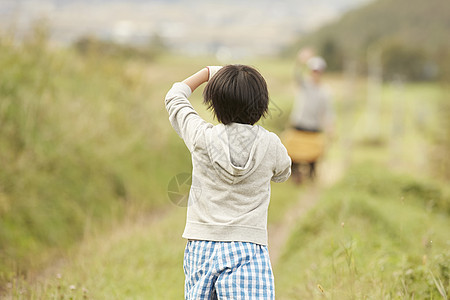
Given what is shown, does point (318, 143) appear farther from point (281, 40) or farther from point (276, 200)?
point (281, 40)

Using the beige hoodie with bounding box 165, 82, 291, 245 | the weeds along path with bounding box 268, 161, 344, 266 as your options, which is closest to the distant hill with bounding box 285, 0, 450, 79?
the weeds along path with bounding box 268, 161, 344, 266

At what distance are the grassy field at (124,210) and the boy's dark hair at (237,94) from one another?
0.76 ft

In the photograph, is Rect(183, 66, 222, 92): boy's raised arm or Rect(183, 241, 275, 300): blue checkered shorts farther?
Rect(183, 66, 222, 92): boy's raised arm

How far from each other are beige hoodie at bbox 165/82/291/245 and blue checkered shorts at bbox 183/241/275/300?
5 centimetres

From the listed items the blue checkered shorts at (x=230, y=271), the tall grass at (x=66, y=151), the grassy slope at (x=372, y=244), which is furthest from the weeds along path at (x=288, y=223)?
the blue checkered shorts at (x=230, y=271)

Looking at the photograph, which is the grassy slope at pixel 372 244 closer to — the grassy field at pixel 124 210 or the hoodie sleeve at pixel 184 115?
the grassy field at pixel 124 210

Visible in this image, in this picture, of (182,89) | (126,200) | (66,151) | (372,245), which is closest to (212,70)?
(182,89)

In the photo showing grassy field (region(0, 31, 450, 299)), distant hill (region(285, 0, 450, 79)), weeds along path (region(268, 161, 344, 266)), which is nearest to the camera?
grassy field (region(0, 31, 450, 299))

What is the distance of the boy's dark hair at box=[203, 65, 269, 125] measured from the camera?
8.17ft

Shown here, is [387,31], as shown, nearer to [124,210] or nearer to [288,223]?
[288,223]

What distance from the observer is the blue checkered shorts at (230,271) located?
2.49m

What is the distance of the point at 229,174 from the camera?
252 cm

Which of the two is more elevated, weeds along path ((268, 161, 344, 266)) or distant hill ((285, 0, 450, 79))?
distant hill ((285, 0, 450, 79))

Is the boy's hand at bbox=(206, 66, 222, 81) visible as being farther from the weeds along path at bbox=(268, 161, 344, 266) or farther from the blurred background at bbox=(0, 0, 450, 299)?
the weeds along path at bbox=(268, 161, 344, 266)
